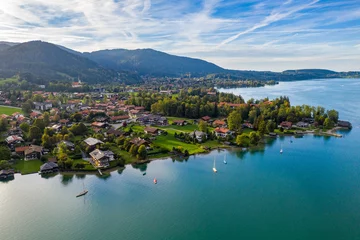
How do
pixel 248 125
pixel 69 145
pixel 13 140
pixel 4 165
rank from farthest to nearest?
pixel 248 125
pixel 13 140
pixel 69 145
pixel 4 165

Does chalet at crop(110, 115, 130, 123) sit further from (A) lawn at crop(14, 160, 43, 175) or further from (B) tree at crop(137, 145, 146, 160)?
(A) lawn at crop(14, 160, 43, 175)

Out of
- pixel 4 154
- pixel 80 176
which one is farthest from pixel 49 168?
pixel 4 154

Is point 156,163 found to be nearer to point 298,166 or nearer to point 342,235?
point 298,166

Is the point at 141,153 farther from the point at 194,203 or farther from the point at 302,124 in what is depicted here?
the point at 302,124

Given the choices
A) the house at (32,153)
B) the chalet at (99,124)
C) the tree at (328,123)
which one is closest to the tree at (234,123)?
the tree at (328,123)

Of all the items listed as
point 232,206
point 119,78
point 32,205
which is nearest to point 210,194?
point 232,206

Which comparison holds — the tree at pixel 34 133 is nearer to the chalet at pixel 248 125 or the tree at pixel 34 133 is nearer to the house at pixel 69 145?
the house at pixel 69 145
